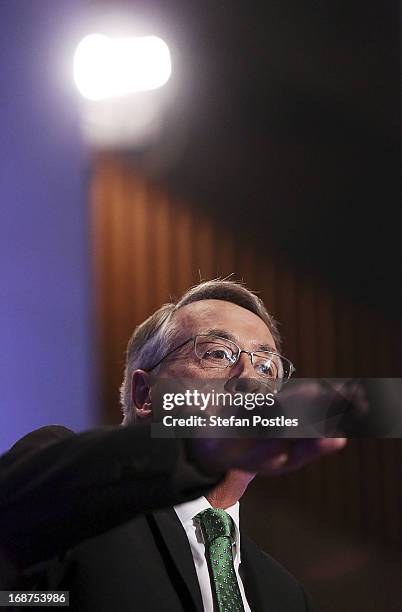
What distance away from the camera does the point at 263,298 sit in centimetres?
130

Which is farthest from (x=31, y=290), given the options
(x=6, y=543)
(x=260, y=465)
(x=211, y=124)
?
(x=260, y=465)

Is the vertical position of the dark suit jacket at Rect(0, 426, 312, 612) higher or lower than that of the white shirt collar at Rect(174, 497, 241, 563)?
higher

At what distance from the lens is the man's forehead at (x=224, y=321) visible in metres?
1.18

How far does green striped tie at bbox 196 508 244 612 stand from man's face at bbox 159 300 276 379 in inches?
8.0

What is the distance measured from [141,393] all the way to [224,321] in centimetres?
18

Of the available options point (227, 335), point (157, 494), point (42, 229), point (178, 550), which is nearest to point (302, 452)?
point (157, 494)

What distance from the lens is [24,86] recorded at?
1.39 m

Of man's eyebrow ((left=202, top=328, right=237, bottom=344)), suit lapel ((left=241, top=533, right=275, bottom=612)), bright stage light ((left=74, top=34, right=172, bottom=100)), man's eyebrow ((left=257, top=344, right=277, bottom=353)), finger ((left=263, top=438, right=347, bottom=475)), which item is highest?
bright stage light ((left=74, top=34, right=172, bottom=100))

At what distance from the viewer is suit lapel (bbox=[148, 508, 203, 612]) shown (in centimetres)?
97

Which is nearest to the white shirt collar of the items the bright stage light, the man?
the man

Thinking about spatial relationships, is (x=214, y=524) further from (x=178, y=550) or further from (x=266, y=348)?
(x=266, y=348)

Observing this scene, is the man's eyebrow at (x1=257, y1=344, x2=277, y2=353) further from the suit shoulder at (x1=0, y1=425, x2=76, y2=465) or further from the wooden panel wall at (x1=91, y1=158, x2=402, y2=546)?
the suit shoulder at (x1=0, y1=425, x2=76, y2=465)

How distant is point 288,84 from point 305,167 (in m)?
0.16

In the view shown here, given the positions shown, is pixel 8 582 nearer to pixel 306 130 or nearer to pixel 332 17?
pixel 306 130
